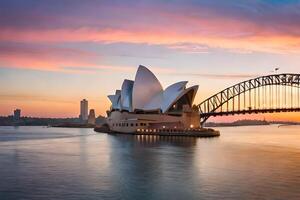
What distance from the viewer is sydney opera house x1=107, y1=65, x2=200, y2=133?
387 feet

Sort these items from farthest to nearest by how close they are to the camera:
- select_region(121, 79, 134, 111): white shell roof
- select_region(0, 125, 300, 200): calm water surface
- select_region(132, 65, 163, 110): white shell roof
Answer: select_region(121, 79, 134, 111): white shell roof → select_region(132, 65, 163, 110): white shell roof → select_region(0, 125, 300, 200): calm water surface

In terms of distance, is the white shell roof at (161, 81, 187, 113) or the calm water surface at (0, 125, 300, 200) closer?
the calm water surface at (0, 125, 300, 200)

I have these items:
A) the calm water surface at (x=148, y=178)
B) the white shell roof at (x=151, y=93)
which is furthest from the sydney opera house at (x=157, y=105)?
the calm water surface at (x=148, y=178)

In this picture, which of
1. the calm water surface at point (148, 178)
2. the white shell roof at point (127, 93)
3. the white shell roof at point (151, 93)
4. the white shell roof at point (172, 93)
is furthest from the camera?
the white shell roof at point (127, 93)

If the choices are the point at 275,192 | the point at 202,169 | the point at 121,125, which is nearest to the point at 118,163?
the point at 202,169

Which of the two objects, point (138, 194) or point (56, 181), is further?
point (56, 181)

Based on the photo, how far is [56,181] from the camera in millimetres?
32219

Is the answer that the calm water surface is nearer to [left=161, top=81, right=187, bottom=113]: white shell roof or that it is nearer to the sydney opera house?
[left=161, top=81, right=187, bottom=113]: white shell roof

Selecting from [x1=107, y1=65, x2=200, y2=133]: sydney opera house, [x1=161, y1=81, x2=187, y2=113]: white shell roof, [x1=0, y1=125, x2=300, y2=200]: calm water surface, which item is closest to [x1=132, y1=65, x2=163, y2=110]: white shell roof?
[x1=107, y1=65, x2=200, y2=133]: sydney opera house

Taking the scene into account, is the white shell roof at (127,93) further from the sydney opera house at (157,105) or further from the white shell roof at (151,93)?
the white shell roof at (151,93)

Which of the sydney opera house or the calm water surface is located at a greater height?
the sydney opera house

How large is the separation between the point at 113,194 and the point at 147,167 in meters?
14.0

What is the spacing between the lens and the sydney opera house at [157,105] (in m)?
118

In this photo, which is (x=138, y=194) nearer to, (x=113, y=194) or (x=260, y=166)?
(x=113, y=194)
